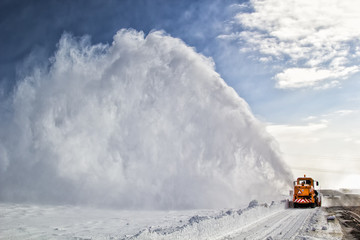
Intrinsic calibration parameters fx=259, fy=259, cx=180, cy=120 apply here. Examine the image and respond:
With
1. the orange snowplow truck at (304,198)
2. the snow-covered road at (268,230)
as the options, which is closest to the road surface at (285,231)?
the snow-covered road at (268,230)

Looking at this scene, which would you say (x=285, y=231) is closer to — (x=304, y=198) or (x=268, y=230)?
(x=268, y=230)

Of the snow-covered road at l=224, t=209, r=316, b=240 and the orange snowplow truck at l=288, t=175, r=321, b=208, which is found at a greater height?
the orange snowplow truck at l=288, t=175, r=321, b=208

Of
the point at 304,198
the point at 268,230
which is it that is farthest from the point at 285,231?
the point at 304,198

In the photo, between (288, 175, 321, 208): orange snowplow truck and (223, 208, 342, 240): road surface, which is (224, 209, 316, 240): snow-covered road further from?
(288, 175, 321, 208): orange snowplow truck

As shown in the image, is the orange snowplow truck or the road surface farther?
the orange snowplow truck

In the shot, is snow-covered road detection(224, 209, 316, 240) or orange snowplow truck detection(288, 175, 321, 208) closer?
snow-covered road detection(224, 209, 316, 240)

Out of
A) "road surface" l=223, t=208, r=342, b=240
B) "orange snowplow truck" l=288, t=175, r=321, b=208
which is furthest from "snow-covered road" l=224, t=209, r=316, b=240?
"orange snowplow truck" l=288, t=175, r=321, b=208

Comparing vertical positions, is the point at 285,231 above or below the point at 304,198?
below

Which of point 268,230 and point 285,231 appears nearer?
point 285,231

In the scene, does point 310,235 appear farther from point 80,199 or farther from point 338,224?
A: point 80,199

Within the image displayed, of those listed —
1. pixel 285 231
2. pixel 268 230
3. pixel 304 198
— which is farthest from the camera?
pixel 304 198

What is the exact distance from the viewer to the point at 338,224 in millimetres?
11883

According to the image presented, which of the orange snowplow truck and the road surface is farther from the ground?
the orange snowplow truck

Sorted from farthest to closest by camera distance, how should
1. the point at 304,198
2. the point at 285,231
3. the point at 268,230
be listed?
1. the point at 304,198
2. the point at 268,230
3. the point at 285,231
